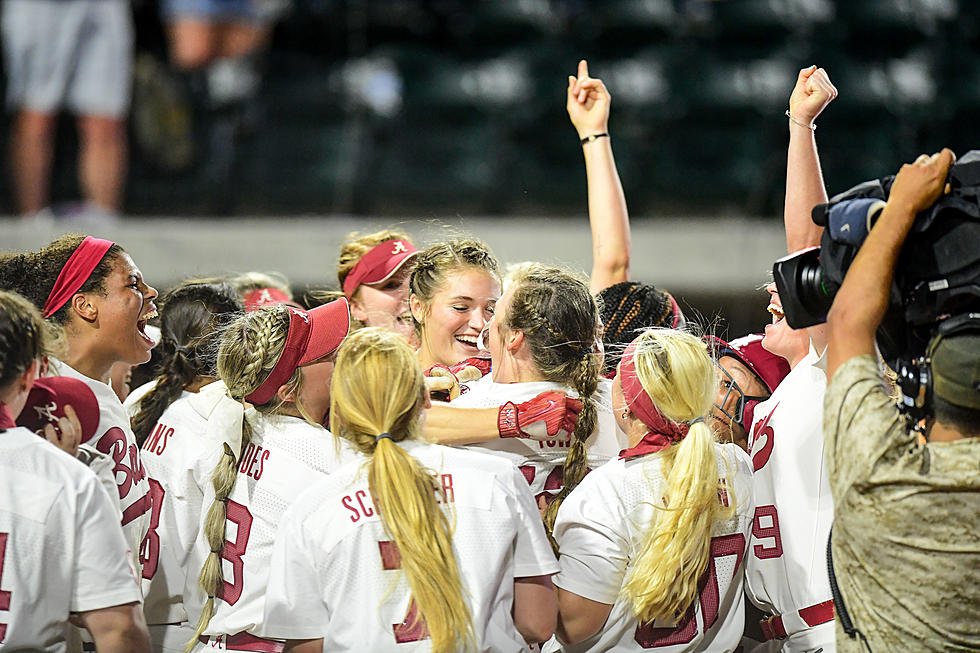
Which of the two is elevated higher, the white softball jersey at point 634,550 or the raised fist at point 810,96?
the raised fist at point 810,96

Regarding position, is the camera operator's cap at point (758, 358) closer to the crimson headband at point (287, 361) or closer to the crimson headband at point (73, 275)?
the crimson headband at point (287, 361)

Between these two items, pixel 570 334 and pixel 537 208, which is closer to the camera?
pixel 570 334

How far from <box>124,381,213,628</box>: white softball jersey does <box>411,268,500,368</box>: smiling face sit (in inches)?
22.0

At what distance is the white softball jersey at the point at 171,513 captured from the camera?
1998 millimetres

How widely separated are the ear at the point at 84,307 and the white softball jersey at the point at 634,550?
92 cm

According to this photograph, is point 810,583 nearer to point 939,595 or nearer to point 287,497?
point 939,595

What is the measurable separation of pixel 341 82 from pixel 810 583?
3869mm

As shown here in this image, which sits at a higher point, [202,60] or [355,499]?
[202,60]

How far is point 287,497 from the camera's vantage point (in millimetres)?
1726

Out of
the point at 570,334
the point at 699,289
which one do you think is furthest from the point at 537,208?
the point at 570,334

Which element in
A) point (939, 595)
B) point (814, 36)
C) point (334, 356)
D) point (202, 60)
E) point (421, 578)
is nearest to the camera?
point (939, 595)

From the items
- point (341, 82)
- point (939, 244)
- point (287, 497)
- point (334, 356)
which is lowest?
point (287, 497)

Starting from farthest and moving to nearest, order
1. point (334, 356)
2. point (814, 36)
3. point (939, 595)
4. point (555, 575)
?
point (814, 36) < point (334, 356) < point (555, 575) < point (939, 595)

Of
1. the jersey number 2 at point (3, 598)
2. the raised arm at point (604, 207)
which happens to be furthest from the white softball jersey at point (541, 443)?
the jersey number 2 at point (3, 598)
